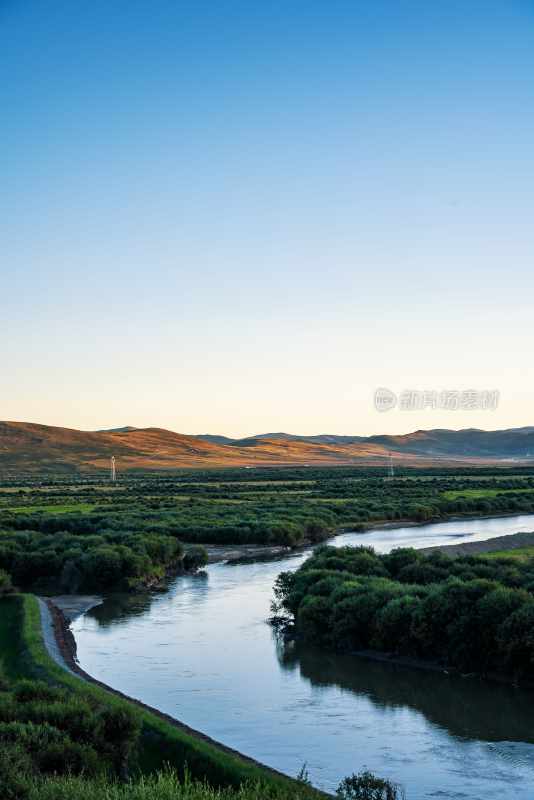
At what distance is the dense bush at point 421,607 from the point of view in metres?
23.8

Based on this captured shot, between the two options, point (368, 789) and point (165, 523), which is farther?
point (165, 523)

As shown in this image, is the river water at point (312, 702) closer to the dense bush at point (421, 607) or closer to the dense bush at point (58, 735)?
the dense bush at point (421, 607)

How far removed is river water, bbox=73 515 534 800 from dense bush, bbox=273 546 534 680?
3.00ft

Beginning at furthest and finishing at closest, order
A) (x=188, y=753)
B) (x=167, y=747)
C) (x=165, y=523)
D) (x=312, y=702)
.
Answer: (x=165, y=523), (x=312, y=702), (x=167, y=747), (x=188, y=753)

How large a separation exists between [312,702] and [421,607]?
17.5ft

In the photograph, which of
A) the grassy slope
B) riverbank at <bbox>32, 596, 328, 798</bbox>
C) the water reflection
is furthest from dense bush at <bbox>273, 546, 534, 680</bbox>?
the grassy slope

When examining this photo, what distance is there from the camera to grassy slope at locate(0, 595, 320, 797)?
15.1 meters

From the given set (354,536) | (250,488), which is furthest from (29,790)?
(250,488)

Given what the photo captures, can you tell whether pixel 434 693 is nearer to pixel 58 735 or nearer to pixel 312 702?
pixel 312 702

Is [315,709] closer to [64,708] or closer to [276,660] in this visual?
[276,660]

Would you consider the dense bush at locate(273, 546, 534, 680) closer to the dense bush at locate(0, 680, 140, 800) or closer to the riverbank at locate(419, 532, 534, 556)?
the riverbank at locate(419, 532, 534, 556)

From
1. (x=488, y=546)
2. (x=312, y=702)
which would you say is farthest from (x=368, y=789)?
(x=488, y=546)

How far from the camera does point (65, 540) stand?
145 feet

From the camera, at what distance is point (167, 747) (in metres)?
16.8
